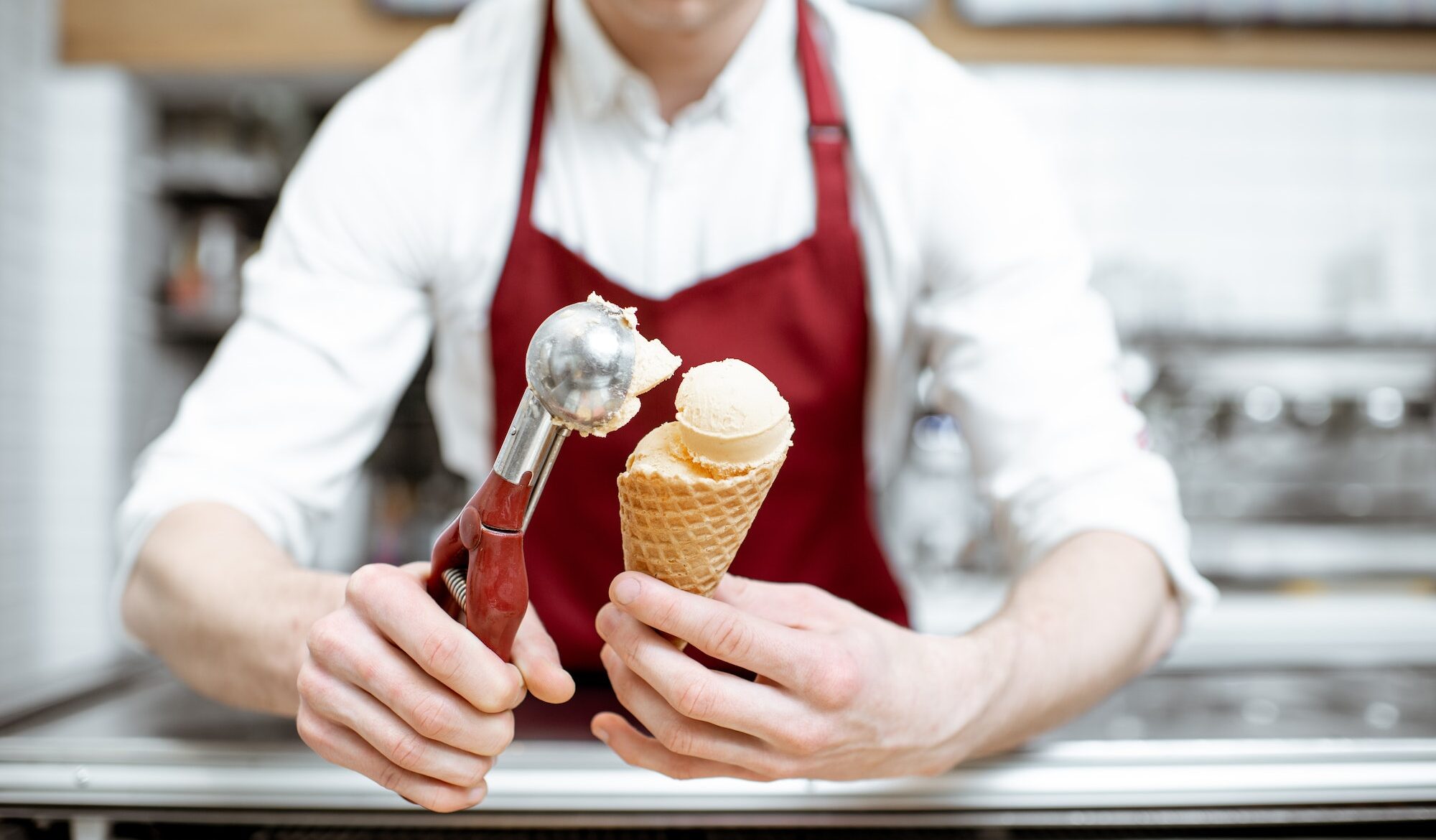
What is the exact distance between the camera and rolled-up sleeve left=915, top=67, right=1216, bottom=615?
A: 88cm

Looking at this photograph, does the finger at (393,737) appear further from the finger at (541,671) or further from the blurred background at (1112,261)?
the blurred background at (1112,261)

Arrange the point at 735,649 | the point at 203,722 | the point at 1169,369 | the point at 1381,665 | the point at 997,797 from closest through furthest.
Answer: the point at 735,649 < the point at 997,797 < the point at 203,722 < the point at 1381,665 < the point at 1169,369

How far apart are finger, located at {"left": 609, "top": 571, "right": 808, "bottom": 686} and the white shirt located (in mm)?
436

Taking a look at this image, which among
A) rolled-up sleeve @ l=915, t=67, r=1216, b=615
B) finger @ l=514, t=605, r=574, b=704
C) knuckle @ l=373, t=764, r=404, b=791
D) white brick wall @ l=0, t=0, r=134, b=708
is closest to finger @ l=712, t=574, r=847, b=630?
finger @ l=514, t=605, r=574, b=704

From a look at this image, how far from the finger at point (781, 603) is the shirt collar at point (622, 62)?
642 millimetres

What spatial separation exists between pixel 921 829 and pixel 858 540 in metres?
0.43

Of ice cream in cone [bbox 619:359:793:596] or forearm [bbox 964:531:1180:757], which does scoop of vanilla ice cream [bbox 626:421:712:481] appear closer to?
ice cream in cone [bbox 619:359:793:596]

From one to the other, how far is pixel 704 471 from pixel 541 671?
0.47ft

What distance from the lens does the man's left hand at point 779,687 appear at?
524 millimetres

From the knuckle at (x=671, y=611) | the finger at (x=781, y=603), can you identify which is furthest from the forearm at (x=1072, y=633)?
the knuckle at (x=671, y=611)

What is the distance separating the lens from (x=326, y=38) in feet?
8.75

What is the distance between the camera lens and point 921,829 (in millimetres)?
781

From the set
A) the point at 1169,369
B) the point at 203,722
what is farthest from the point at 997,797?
the point at 1169,369

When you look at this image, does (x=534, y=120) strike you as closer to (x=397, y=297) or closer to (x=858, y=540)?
(x=397, y=297)
